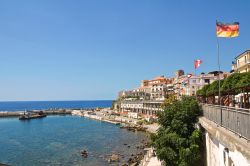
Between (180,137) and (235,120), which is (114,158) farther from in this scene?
(235,120)

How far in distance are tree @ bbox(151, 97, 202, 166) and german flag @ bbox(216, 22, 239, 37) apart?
11317 mm

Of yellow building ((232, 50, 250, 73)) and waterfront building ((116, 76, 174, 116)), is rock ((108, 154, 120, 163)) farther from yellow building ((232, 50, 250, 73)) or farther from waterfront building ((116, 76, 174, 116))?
waterfront building ((116, 76, 174, 116))

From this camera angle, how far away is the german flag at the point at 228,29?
16.8m

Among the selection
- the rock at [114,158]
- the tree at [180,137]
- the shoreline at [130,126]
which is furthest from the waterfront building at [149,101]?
the tree at [180,137]

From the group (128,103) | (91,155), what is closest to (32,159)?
(91,155)

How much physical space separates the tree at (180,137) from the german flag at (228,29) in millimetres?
11317

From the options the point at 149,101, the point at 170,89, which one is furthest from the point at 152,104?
the point at 170,89

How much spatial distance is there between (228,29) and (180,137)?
13166mm

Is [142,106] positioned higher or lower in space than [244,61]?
lower

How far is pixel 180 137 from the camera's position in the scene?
1069 inches

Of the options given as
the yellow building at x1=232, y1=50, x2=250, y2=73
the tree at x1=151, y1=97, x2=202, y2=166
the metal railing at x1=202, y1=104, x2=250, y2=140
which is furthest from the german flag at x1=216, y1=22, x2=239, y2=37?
the yellow building at x1=232, y1=50, x2=250, y2=73

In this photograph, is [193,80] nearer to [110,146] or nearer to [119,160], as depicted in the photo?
[110,146]

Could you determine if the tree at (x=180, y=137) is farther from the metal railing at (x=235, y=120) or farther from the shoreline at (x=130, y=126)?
the shoreline at (x=130, y=126)

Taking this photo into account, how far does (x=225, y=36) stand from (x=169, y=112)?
46.7 feet
